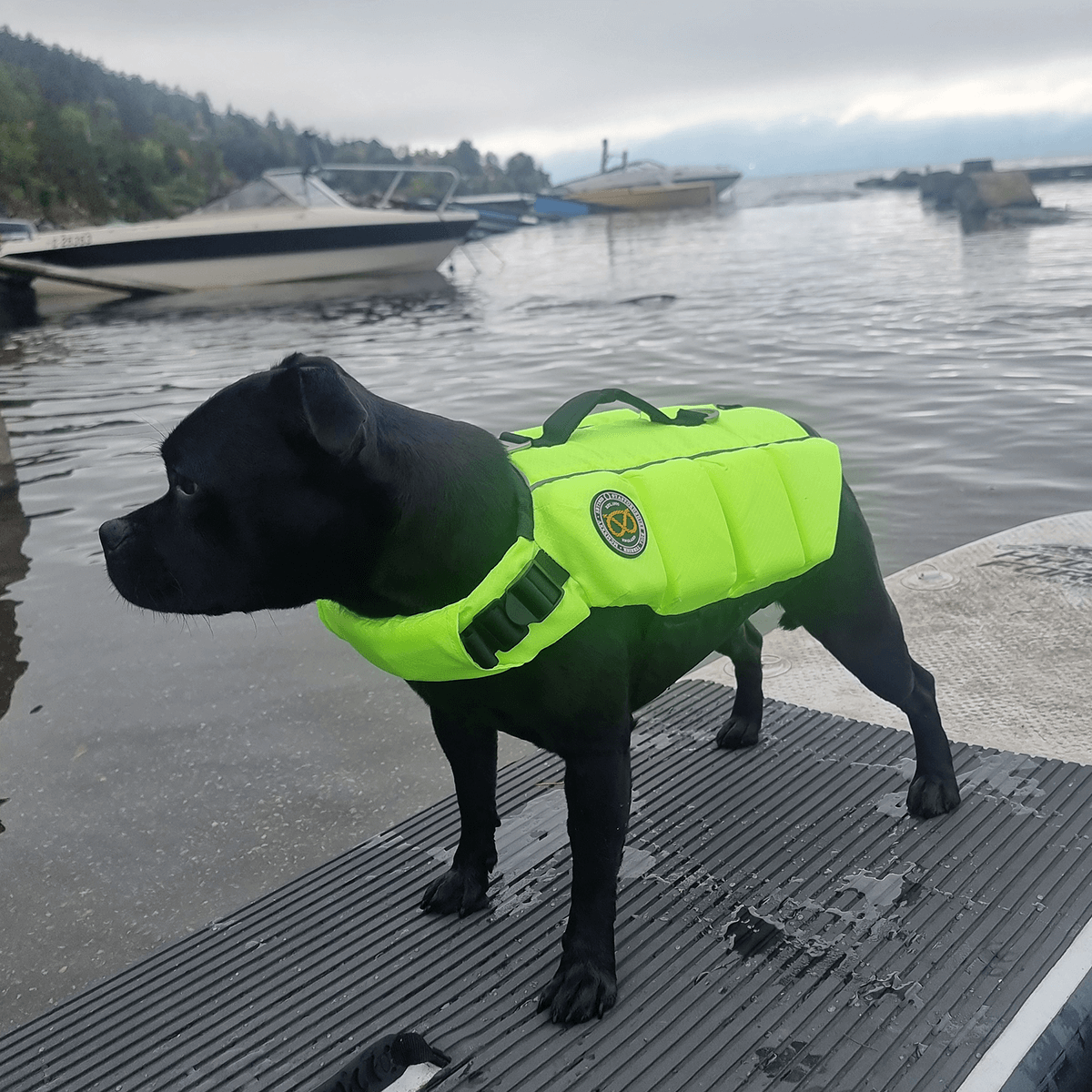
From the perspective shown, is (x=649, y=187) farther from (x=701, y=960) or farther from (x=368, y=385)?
(x=701, y=960)

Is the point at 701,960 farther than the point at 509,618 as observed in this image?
Yes

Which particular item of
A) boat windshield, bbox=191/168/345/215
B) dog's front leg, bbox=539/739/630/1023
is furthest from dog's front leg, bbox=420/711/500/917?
boat windshield, bbox=191/168/345/215

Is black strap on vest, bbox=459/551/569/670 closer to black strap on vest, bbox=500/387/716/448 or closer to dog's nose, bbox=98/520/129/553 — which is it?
black strap on vest, bbox=500/387/716/448

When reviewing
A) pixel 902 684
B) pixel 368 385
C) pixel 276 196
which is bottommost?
pixel 368 385

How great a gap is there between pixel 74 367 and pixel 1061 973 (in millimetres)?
12038

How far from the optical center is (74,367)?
11.5 m

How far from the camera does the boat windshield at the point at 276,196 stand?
2081 cm

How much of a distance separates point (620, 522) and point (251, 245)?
63.6ft

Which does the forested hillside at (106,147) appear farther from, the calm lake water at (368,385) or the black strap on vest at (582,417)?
the black strap on vest at (582,417)

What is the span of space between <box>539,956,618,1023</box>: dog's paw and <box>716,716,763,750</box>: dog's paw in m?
0.98

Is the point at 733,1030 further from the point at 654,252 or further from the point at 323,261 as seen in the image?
the point at 654,252

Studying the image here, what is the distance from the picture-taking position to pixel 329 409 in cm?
146

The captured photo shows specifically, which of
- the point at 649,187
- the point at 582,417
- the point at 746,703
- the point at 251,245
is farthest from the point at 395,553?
the point at 649,187

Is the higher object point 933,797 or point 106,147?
point 106,147
